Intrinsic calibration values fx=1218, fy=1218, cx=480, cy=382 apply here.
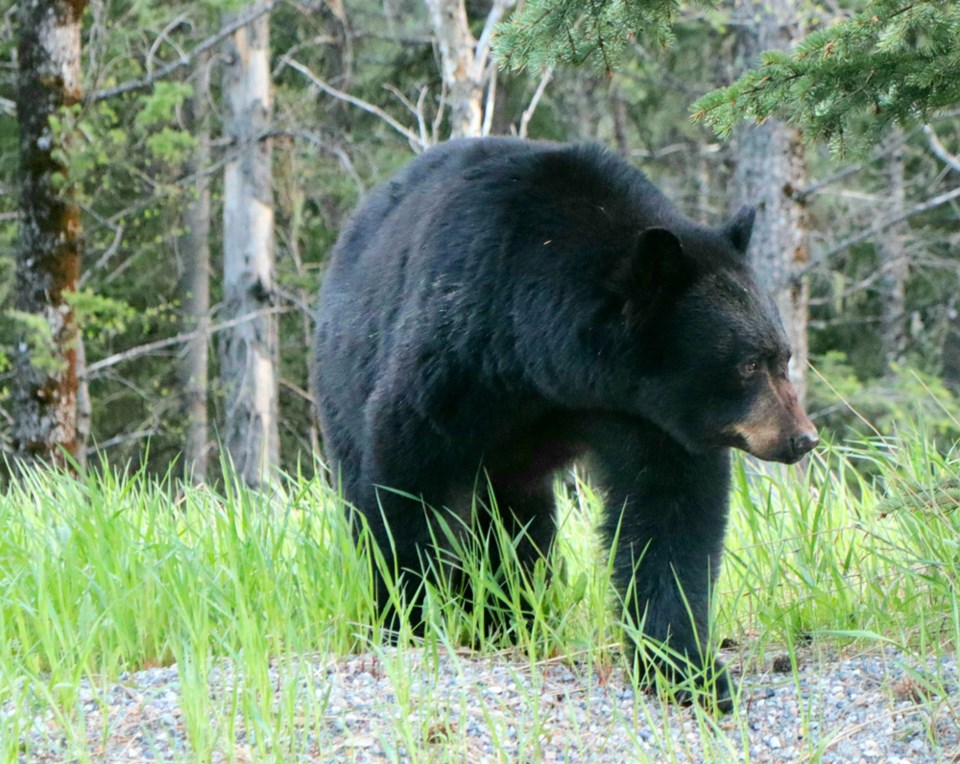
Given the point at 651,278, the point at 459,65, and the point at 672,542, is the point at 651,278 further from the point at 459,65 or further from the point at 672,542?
the point at 459,65

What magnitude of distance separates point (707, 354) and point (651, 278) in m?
0.28

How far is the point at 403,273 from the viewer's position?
413 centimetres

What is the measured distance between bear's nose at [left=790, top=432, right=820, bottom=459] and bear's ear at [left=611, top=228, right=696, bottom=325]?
538mm

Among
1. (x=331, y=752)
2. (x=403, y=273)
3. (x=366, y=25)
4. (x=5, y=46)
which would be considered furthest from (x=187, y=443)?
(x=331, y=752)

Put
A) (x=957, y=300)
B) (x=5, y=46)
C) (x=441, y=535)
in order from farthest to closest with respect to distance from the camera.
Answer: (x=957, y=300) < (x=5, y=46) < (x=441, y=535)

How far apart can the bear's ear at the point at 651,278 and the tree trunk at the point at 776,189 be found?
6.44 m

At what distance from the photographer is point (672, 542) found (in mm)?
3590

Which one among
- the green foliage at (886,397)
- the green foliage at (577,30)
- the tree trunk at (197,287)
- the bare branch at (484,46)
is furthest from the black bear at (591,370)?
the tree trunk at (197,287)

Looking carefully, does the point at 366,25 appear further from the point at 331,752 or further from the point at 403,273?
the point at 331,752

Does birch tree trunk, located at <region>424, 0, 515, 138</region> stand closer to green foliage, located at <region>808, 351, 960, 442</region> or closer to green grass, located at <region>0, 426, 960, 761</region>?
green grass, located at <region>0, 426, 960, 761</region>

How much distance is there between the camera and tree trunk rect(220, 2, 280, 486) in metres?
12.5

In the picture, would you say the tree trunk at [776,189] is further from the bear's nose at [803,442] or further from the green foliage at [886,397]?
the bear's nose at [803,442]

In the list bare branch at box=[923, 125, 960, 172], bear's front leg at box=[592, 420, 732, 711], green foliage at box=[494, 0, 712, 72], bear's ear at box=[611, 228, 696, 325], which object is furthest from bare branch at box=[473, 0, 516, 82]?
bear's front leg at box=[592, 420, 732, 711]

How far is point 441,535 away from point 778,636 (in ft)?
3.77
